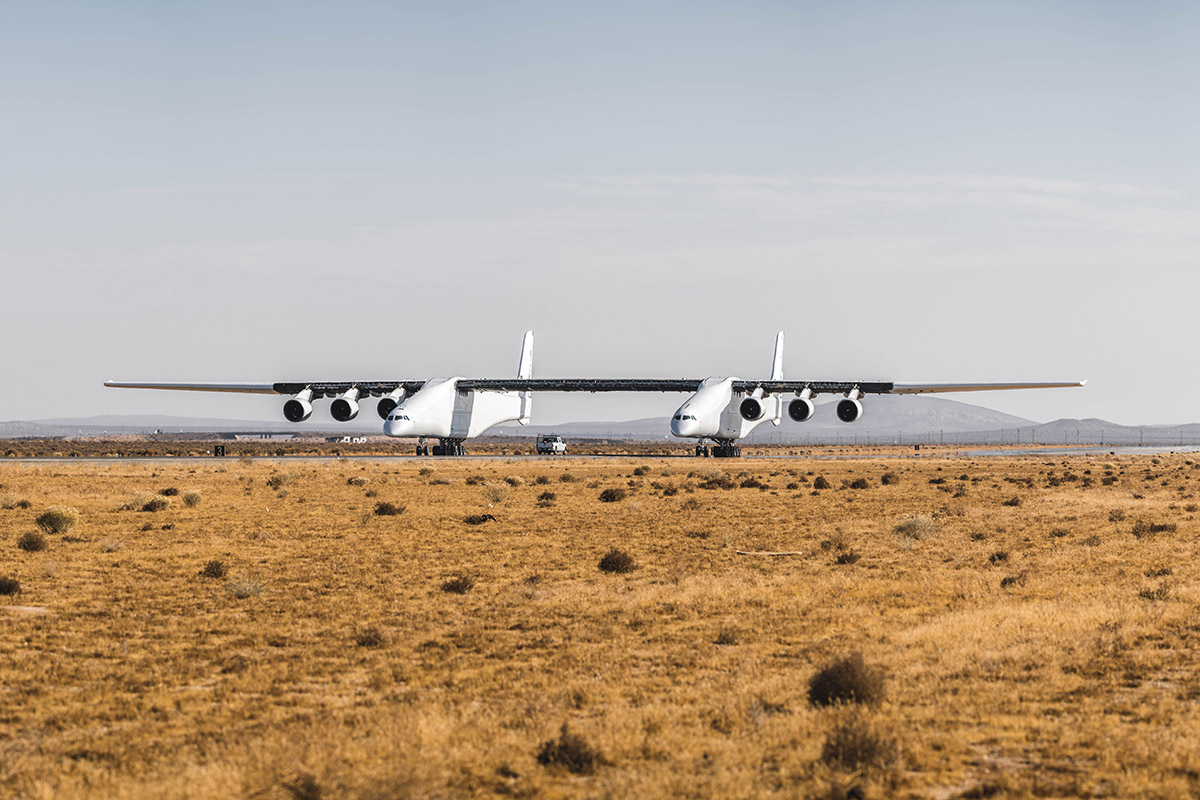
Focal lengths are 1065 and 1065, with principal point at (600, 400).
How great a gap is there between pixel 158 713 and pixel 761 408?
221 feet

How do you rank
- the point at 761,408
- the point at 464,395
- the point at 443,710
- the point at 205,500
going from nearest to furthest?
the point at 443,710, the point at 205,500, the point at 761,408, the point at 464,395

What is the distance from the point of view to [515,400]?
91062mm

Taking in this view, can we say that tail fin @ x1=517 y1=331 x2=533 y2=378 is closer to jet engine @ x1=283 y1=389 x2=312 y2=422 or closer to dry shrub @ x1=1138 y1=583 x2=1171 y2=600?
jet engine @ x1=283 y1=389 x2=312 y2=422

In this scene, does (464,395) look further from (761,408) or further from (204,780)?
(204,780)

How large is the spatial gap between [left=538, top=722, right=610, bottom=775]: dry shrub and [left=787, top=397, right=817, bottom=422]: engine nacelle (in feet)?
202

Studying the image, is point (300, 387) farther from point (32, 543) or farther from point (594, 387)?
point (32, 543)

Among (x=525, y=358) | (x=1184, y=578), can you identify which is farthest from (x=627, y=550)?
(x=525, y=358)

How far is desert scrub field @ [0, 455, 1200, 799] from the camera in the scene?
310 inches

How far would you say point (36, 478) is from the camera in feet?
159

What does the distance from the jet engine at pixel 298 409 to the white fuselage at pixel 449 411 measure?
5.53m

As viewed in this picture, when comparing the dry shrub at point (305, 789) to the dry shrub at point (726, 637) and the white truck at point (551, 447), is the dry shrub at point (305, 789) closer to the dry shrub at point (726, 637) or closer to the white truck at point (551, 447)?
the dry shrub at point (726, 637)

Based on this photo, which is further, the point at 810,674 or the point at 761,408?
the point at 761,408

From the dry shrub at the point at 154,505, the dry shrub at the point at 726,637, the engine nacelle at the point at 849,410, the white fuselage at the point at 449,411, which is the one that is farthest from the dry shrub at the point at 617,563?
the white fuselage at the point at 449,411

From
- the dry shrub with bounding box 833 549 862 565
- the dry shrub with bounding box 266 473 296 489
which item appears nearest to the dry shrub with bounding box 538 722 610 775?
the dry shrub with bounding box 833 549 862 565
